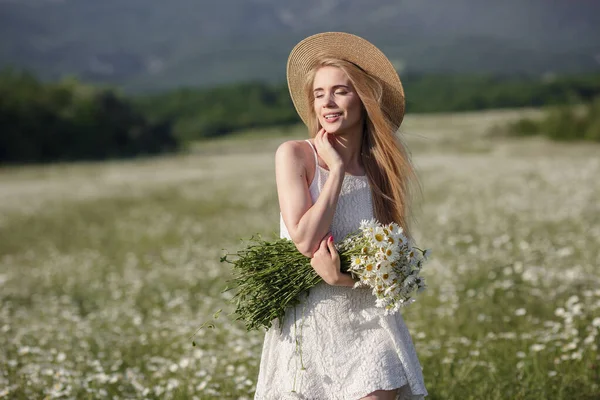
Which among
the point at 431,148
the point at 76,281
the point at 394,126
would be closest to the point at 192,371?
the point at 394,126

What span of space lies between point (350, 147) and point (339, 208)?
35 cm

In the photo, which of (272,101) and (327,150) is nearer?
Result: (327,150)

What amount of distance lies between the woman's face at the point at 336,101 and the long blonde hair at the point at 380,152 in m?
0.04

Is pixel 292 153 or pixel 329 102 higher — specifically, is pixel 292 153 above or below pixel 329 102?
below

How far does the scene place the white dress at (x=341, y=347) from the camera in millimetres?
3646

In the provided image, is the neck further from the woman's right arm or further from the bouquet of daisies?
the bouquet of daisies

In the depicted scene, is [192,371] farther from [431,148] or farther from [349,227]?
[431,148]

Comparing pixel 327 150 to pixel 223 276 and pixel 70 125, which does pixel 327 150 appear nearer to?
pixel 223 276

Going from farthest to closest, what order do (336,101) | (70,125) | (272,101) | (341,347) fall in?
(272,101) → (70,125) → (336,101) → (341,347)

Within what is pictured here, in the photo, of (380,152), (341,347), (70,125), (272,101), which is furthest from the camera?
(272,101)

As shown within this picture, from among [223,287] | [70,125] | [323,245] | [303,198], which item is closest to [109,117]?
[70,125]

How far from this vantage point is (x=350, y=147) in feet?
13.0

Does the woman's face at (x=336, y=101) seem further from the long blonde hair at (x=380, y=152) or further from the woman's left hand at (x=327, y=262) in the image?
the woman's left hand at (x=327, y=262)

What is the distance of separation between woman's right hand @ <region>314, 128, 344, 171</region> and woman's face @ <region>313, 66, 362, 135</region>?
46 millimetres
